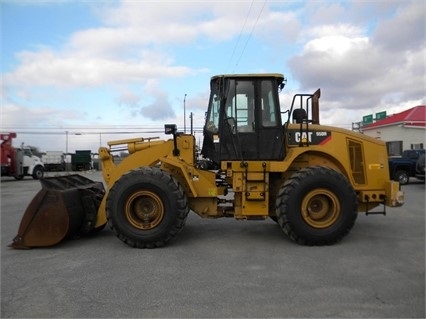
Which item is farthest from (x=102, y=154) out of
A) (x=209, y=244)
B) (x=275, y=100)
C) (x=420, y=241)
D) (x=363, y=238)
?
(x=420, y=241)

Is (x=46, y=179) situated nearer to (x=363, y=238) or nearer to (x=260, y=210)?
(x=260, y=210)

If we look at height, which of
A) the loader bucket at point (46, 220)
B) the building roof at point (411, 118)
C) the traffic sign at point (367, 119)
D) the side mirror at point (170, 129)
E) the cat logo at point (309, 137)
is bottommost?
the loader bucket at point (46, 220)

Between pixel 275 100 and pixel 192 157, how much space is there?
1845 mm

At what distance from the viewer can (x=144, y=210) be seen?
7758 mm

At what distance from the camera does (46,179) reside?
314 inches

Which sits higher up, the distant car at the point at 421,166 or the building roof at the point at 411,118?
the building roof at the point at 411,118

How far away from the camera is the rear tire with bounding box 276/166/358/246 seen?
7.54 m

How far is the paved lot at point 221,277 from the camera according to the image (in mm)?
4750

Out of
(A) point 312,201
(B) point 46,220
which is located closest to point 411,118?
(A) point 312,201

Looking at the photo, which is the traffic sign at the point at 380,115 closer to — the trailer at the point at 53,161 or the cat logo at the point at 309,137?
the trailer at the point at 53,161

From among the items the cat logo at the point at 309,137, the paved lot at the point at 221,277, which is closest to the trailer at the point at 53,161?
the paved lot at the point at 221,277

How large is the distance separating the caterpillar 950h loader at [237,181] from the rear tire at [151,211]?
17 millimetres

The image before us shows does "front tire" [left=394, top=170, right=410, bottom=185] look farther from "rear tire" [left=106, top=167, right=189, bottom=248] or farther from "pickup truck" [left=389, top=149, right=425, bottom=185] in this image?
"rear tire" [left=106, top=167, right=189, bottom=248]

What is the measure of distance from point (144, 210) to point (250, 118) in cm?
252
